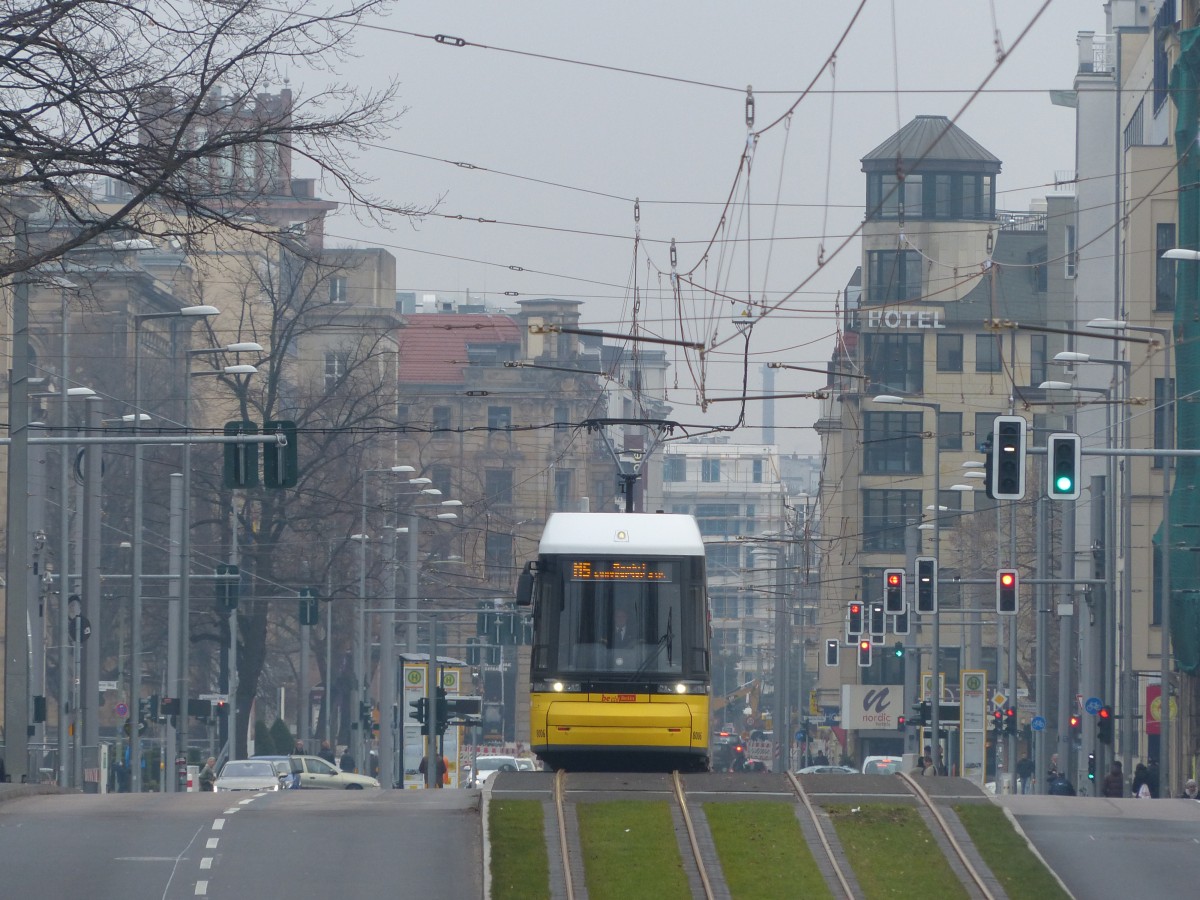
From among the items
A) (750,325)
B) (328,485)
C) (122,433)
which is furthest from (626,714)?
(328,485)

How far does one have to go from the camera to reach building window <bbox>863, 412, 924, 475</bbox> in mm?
96500

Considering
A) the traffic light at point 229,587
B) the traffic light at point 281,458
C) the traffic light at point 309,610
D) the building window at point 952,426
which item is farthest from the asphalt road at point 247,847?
the building window at point 952,426

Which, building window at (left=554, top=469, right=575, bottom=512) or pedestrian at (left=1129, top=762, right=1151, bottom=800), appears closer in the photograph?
pedestrian at (left=1129, top=762, right=1151, bottom=800)

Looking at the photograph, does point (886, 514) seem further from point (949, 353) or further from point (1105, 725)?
point (1105, 725)

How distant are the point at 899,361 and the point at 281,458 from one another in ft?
233

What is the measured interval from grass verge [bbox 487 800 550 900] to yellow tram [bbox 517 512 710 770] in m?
2.39

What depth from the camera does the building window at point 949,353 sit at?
97.8 meters

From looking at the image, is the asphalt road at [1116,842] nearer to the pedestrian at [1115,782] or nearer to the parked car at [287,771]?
the pedestrian at [1115,782]

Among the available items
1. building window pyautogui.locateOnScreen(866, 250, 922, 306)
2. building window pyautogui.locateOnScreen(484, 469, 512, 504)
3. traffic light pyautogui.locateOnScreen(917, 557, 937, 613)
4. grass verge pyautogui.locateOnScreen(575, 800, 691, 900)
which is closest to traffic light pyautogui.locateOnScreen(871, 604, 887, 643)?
traffic light pyautogui.locateOnScreen(917, 557, 937, 613)

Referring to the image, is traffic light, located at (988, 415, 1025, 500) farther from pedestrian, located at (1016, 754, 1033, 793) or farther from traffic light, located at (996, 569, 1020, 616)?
pedestrian, located at (1016, 754, 1033, 793)

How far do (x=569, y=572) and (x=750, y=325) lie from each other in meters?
6.78

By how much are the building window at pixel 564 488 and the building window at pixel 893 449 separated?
700 inches

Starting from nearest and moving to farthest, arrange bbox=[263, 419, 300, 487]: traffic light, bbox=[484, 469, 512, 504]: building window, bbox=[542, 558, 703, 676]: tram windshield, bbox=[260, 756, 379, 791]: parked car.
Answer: bbox=[542, 558, 703, 676]: tram windshield → bbox=[263, 419, 300, 487]: traffic light → bbox=[260, 756, 379, 791]: parked car → bbox=[484, 469, 512, 504]: building window

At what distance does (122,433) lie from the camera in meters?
41.2
